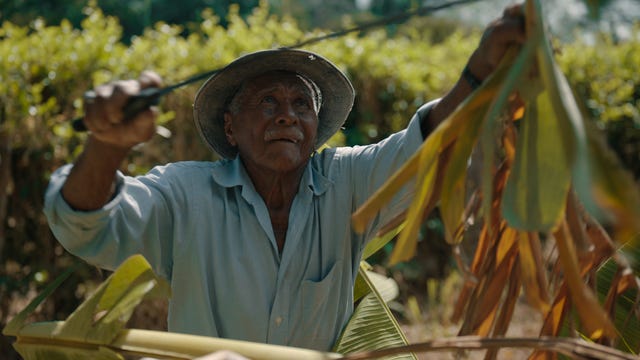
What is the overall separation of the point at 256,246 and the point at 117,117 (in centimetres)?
81

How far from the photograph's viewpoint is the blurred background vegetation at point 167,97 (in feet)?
14.2

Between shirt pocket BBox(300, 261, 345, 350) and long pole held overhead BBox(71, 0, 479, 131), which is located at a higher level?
long pole held overhead BBox(71, 0, 479, 131)

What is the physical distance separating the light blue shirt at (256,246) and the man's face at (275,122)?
0.27ft

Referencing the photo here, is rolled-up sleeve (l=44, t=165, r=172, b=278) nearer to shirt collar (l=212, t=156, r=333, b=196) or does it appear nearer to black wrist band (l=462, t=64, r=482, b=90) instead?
shirt collar (l=212, t=156, r=333, b=196)

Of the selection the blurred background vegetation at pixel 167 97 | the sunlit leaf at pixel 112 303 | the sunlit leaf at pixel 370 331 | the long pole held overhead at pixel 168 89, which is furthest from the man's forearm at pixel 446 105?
the blurred background vegetation at pixel 167 97

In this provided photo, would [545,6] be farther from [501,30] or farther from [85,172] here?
[85,172]

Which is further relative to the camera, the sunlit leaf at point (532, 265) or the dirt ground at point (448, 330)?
the dirt ground at point (448, 330)

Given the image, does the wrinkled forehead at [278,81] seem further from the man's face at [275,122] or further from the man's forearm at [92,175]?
the man's forearm at [92,175]

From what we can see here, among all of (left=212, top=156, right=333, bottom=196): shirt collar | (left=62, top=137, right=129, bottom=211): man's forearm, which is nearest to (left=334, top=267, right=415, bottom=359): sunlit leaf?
(left=212, top=156, right=333, bottom=196): shirt collar

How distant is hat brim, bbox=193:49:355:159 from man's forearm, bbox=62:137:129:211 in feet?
2.07

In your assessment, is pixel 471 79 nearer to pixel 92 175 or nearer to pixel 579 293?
pixel 579 293

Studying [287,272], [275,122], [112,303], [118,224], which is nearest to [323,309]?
[287,272]

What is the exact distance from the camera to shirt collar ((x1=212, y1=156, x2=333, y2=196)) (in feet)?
8.11

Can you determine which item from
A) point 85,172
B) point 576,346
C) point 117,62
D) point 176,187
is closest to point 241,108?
point 176,187
